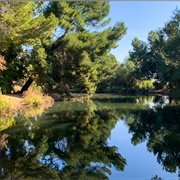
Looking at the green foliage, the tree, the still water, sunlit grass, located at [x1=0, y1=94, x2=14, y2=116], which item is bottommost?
the still water

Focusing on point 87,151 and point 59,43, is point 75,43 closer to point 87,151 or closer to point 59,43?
point 59,43

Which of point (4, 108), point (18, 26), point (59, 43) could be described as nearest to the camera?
point (4, 108)

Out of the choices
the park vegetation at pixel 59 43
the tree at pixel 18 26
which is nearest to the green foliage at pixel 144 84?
the park vegetation at pixel 59 43

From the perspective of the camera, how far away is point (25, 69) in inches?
733

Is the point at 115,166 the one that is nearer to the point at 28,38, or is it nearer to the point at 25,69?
the point at 28,38

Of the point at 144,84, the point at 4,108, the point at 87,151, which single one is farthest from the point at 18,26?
the point at 144,84

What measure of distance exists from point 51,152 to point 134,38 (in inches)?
1701

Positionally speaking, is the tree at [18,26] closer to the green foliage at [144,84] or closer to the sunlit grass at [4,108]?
the sunlit grass at [4,108]

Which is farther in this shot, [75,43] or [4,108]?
[75,43]

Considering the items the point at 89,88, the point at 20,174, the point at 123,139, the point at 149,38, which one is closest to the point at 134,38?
the point at 149,38

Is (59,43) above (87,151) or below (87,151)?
above

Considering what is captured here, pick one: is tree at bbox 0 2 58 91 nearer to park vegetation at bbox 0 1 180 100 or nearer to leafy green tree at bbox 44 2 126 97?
park vegetation at bbox 0 1 180 100

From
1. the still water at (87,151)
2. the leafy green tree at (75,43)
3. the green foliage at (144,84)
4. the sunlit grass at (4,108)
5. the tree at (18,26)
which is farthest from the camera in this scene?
the green foliage at (144,84)

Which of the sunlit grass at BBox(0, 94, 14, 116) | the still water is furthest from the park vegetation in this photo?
the still water
